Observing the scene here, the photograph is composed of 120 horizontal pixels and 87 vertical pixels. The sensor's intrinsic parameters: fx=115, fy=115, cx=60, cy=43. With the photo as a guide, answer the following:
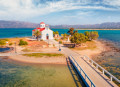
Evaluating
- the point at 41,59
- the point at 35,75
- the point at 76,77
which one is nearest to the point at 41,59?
the point at 41,59

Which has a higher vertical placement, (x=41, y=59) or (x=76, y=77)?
(x=41, y=59)

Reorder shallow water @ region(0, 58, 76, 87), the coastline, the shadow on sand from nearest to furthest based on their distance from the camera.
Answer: the shadow on sand, shallow water @ region(0, 58, 76, 87), the coastline

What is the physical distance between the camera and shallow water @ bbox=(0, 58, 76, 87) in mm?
17328

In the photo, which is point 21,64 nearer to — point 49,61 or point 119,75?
point 49,61

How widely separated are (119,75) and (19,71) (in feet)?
58.7

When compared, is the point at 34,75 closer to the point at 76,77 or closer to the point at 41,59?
the point at 76,77

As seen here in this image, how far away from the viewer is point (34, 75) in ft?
66.3

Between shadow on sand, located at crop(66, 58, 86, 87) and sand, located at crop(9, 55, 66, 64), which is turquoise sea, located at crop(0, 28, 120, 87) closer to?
shadow on sand, located at crop(66, 58, 86, 87)

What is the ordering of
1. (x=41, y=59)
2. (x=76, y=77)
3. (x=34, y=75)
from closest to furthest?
(x=76, y=77) → (x=34, y=75) → (x=41, y=59)

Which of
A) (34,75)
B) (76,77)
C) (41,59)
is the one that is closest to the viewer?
(76,77)

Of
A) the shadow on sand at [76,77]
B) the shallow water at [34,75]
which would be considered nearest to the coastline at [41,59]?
the shallow water at [34,75]

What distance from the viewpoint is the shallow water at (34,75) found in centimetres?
1733

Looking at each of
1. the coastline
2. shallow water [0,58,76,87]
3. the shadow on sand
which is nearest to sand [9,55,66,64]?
the coastline

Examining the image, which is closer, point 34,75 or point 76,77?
point 76,77
